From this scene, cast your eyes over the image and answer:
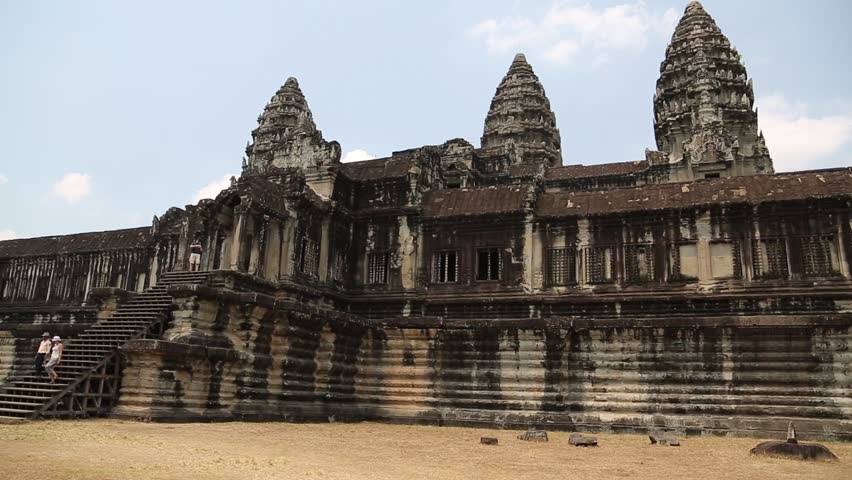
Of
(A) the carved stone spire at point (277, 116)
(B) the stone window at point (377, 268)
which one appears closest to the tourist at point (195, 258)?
(B) the stone window at point (377, 268)

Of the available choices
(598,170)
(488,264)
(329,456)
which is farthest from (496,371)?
(598,170)

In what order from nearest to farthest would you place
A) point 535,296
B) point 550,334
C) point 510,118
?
point 550,334, point 535,296, point 510,118

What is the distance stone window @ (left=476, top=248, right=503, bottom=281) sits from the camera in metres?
25.5

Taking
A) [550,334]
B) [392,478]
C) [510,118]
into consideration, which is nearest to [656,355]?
[550,334]

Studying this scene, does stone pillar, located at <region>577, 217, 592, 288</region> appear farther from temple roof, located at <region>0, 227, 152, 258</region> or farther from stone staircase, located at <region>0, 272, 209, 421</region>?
temple roof, located at <region>0, 227, 152, 258</region>

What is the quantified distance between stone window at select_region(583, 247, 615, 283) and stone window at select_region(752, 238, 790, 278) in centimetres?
443

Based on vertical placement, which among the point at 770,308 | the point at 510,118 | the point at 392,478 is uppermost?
the point at 510,118

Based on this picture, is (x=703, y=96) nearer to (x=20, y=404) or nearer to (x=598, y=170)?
(x=598, y=170)

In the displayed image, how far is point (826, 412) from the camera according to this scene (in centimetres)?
1786

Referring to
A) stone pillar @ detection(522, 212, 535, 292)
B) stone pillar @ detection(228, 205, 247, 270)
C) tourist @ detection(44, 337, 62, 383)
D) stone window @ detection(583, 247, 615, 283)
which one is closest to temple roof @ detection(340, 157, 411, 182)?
stone pillar @ detection(522, 212, 535, 292)

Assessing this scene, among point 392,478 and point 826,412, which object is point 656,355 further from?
point 392,478

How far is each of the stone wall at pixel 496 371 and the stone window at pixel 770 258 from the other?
325cm

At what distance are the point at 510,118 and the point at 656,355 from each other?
4004cm

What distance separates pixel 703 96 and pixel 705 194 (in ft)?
94.0
